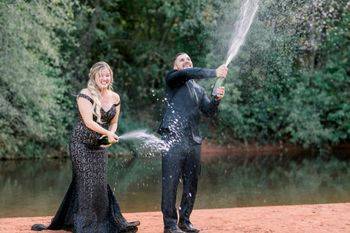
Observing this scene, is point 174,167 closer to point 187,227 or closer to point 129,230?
point 187,227

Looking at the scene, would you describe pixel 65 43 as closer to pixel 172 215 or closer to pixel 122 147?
pixel 122 147

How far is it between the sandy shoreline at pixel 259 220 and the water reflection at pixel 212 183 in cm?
277

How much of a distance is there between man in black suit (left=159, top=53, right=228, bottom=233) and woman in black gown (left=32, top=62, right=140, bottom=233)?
0.60 meters

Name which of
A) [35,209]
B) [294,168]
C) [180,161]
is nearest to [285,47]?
[294,168]

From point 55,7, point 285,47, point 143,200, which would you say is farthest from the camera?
point 285,47

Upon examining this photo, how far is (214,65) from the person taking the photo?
75.6 ft

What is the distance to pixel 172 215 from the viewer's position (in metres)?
8.05

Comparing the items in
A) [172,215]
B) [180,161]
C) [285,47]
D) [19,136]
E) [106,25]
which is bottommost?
[172,215]

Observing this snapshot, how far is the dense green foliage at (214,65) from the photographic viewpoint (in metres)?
19.9

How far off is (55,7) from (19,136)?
4.59 meters

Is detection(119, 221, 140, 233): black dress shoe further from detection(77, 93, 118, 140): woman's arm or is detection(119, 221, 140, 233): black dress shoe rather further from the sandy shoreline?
detection(77, 93, 118, 140): woman's arm

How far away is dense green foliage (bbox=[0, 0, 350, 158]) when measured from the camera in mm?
19938

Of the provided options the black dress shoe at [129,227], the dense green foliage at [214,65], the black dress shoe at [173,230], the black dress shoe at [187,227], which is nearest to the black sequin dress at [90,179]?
the black dress shoe at [129,227]

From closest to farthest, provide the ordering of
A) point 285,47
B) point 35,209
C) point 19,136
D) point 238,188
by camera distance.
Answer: point 35,209 < point 238,188 < point 19,136 < point 285,47
